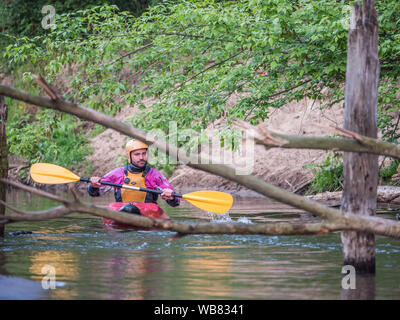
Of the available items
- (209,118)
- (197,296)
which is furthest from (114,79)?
(197,296)

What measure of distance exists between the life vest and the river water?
647 mm

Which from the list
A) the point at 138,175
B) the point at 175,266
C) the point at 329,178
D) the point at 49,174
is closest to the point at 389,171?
the point at 329,178

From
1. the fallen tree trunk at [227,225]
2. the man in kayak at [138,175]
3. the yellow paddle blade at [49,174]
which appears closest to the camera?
the fallen tree trunk at [227,225]

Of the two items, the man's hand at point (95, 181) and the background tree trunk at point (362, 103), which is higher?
the background tree trunk at point (362, 103)

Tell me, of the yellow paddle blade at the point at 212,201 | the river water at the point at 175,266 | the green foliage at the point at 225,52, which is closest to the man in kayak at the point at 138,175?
the green foliage at the point at 225,52

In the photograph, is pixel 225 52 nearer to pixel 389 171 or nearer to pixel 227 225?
pixel 389 171

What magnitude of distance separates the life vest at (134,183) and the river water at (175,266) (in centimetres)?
65

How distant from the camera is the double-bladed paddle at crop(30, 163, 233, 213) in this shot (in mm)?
7384

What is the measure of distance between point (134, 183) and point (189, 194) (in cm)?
134

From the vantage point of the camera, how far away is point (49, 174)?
768 cm

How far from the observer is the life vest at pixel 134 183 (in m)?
8.59

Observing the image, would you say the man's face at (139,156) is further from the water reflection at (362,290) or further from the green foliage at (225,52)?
the water reflection at (362,290)
